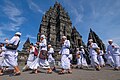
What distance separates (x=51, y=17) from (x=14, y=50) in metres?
49.8

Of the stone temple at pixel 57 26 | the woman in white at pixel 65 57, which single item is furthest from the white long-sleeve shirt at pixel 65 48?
the stone temple at pixel 57 26

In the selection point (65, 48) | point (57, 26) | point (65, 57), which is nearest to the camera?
point (65, 57)

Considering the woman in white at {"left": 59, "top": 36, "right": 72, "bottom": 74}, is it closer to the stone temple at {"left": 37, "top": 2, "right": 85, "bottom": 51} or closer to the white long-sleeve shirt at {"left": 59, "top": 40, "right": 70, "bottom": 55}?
the white long-sleeve shirt at {"left": 59, "top": 40, "right": 70, "bottom": 55}

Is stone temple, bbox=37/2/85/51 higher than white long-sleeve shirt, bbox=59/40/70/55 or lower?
higher

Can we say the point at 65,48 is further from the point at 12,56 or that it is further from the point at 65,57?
the point at 12,56

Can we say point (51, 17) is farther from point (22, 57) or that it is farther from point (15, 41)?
point (15, 41)

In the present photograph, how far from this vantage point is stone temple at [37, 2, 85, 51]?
51.0 m

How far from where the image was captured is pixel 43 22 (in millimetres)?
54500

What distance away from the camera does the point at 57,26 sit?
54.4 m

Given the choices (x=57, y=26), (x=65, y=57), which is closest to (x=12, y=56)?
(x=65, y=57)

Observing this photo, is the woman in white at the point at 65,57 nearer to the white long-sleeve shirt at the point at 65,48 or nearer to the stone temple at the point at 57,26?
the white long-sleeve shirt at the point at 65,48

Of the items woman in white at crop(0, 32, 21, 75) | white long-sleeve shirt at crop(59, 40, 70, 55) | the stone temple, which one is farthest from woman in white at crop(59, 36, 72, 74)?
the stone temple

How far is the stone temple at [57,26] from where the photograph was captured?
51.0m

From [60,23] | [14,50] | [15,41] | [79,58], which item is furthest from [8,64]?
[60,23]
